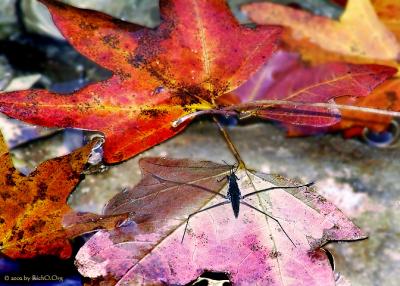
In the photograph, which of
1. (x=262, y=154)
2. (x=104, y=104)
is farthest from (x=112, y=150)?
(x=262, y=154)

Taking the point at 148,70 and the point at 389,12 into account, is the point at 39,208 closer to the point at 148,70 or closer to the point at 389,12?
the point at 148,70

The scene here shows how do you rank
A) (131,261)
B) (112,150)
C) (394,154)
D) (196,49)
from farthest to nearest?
(394,154) < (196,49) < (112,150) < (131,261)

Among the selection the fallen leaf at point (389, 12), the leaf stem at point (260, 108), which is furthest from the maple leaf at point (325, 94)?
the fallen leaf at point (389, 12)

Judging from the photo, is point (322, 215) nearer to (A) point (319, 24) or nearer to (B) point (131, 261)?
(B) point (131, 261)

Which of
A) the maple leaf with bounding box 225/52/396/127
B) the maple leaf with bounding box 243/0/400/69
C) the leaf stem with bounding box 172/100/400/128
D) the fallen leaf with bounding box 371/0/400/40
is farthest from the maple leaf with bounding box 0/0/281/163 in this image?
the fallen leaf with bounding box 371/0/400/40

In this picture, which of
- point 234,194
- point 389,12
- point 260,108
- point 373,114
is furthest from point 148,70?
point 389,12

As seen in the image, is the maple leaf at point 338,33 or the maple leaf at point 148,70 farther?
the maple leaf at point 338,33

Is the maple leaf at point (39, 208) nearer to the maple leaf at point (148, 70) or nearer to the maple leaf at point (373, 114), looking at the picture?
the maple leaf at point (148, 70)
